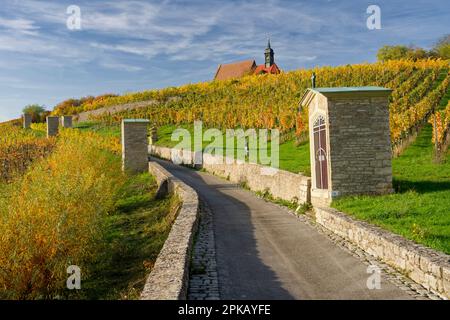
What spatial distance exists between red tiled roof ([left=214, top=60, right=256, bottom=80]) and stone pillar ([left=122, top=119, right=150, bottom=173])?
59.2 m

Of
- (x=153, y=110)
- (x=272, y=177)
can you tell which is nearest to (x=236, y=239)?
(x=272, y=177)

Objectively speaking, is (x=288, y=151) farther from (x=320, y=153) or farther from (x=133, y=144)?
(x=320, y=153)

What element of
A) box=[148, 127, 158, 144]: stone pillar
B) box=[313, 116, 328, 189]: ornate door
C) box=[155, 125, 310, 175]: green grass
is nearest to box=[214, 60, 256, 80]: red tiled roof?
box=[148, 127, 158, 144]: stone pillar

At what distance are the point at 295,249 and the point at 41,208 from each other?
21.8 feet

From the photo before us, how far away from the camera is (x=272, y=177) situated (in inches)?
709

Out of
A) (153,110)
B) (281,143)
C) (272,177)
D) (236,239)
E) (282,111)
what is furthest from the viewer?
(153,110)

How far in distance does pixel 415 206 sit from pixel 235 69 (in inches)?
3166

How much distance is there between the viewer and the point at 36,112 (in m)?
82.6

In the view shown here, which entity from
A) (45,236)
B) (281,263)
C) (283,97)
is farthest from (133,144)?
(283,97)

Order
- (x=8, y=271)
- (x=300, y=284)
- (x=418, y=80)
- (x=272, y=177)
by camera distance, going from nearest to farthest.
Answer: (x=300, y=284) → (x=8, y=271) → (x=272, y=177) → (x=418, y=80)

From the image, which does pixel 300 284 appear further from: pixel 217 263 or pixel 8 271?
pixel 8 271
